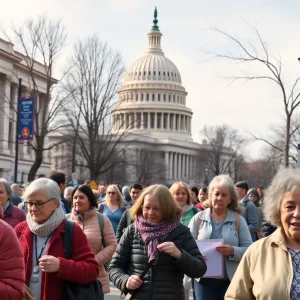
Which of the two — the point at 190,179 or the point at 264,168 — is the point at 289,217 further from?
the point at 190,179

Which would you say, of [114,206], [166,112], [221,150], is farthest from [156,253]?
[166,112]

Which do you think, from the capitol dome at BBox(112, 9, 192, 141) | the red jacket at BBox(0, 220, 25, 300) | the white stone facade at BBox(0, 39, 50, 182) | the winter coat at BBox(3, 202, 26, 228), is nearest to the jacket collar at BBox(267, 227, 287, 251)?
the red jacket at BBox(0, 220, 25, 300)

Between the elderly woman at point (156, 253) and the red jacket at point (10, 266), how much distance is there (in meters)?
1.49

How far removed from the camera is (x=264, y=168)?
10888 cm

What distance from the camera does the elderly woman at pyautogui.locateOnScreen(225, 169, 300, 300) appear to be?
11.6ft

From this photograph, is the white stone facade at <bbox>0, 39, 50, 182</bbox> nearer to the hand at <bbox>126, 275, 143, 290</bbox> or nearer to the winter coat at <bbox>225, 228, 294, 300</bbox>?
the hand at <bbox>126, 275, 143, 290</bbox>

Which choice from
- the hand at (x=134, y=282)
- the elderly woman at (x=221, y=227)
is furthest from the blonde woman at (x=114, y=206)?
the hand at (x=134, y=282)

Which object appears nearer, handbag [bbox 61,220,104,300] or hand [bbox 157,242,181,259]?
handbag [bbox 61,220,104,300]

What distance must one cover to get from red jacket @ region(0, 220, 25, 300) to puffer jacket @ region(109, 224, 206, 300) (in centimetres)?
156

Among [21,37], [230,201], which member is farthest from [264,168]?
[230,201]

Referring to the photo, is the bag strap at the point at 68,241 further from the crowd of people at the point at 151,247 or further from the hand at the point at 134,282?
the hand at the point at 134,282

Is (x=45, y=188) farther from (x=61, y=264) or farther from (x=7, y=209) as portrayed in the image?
(x=7, y=209)

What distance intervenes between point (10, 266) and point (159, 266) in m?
1.70

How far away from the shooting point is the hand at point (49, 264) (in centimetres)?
449
